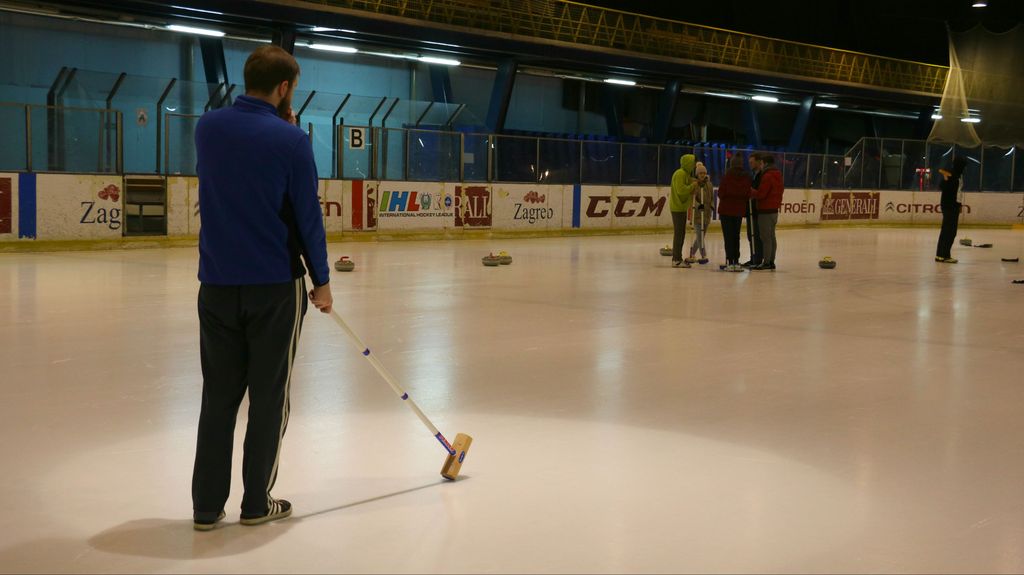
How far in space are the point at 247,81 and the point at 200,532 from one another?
1627 mm

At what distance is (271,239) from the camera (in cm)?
386

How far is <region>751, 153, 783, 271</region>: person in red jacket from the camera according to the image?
16.2m

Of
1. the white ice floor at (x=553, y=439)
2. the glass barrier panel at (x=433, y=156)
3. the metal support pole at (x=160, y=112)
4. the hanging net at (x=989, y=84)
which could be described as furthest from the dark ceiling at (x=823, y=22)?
the white ice floor at (x=553, y=439)

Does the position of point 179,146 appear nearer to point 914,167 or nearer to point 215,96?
point 215,96

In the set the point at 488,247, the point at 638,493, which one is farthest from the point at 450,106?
the point at 638,493

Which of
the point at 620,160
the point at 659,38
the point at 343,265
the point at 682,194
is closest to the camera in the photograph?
the point at 343,265

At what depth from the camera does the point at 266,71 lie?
12.7 feet

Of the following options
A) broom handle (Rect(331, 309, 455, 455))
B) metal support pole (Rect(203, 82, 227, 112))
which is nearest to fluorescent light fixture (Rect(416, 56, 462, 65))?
metal support pole (Rect(203, 82, 227, 112))

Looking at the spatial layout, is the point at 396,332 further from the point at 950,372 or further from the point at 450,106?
the point at 450,106

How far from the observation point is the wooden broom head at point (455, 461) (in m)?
4.66

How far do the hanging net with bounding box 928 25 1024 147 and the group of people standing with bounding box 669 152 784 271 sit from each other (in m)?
7.10

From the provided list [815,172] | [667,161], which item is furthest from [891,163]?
[667,161]

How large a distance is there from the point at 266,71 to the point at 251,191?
0.44 metres

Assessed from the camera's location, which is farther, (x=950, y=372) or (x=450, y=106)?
(x=450, y=106)
